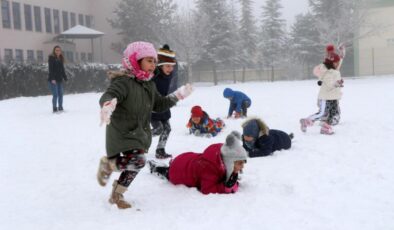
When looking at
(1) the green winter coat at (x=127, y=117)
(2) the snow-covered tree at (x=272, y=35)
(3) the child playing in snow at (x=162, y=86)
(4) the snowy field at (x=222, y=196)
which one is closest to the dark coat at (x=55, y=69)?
(4) the snowy field at (x=222, y=196)

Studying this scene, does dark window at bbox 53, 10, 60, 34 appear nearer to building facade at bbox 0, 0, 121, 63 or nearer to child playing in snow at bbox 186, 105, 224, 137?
building facade at bbox 0, 0, 121, 63

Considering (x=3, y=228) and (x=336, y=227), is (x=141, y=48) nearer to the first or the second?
(x=3, y=228)

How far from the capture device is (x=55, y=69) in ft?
43.8

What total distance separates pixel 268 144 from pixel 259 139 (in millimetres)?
149

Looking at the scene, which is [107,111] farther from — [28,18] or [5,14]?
[28,18]

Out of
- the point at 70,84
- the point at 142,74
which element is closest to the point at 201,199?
the point at 142,74

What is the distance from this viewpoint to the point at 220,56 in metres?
44.7

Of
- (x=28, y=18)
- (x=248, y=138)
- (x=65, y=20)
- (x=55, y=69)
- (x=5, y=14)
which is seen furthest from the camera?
(x=65, y=20)

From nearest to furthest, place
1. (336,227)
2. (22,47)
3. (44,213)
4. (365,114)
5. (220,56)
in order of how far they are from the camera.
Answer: (336,227)
(44,213)
(365,114)
(22,47)
(220,56)

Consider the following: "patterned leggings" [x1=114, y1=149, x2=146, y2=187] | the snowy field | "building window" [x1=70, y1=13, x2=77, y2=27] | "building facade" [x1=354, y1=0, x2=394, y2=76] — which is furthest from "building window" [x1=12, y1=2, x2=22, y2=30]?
"patterned leggings" [x1=114, y1=149, x2=146, y2=187]

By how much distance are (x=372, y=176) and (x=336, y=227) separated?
1791mm

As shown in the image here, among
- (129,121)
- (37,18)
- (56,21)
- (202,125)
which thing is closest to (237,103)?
(202,125)

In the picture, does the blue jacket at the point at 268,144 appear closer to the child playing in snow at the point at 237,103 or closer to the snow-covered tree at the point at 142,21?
the child playing in snow at the point at 237,103

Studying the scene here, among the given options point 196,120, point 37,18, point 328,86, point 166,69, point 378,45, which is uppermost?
point 37,18
